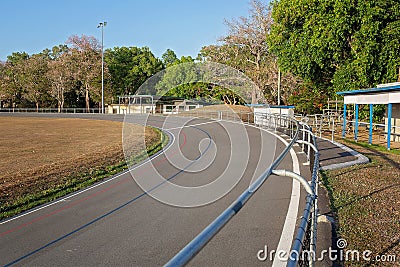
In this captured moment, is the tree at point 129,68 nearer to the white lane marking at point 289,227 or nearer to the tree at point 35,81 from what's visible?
the tree at point 35,81

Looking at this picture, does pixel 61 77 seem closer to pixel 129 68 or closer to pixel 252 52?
pixel 129 68

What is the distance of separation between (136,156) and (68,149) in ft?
18.8

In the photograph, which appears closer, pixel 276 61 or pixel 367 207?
pixel 367 207

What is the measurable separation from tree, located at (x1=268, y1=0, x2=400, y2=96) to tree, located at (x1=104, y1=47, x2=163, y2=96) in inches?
2137

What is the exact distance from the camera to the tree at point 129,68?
83.4m

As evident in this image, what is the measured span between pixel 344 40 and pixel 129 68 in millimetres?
62711

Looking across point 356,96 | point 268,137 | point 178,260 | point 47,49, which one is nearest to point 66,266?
point 178,260

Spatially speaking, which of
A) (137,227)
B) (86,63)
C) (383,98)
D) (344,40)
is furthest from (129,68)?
(137,227)

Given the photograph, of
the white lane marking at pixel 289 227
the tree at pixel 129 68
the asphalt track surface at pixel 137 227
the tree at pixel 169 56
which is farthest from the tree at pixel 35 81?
the white lane marking at pixel 289 227

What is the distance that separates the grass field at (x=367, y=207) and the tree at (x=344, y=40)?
18528 millimetres

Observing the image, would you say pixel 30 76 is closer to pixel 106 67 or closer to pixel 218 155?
pixel 106 67

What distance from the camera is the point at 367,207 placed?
22.1 ft

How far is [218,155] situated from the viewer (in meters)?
15.6

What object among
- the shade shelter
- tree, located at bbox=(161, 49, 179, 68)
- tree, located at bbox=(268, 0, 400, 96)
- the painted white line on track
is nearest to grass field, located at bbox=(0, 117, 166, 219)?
the painted white line on track
